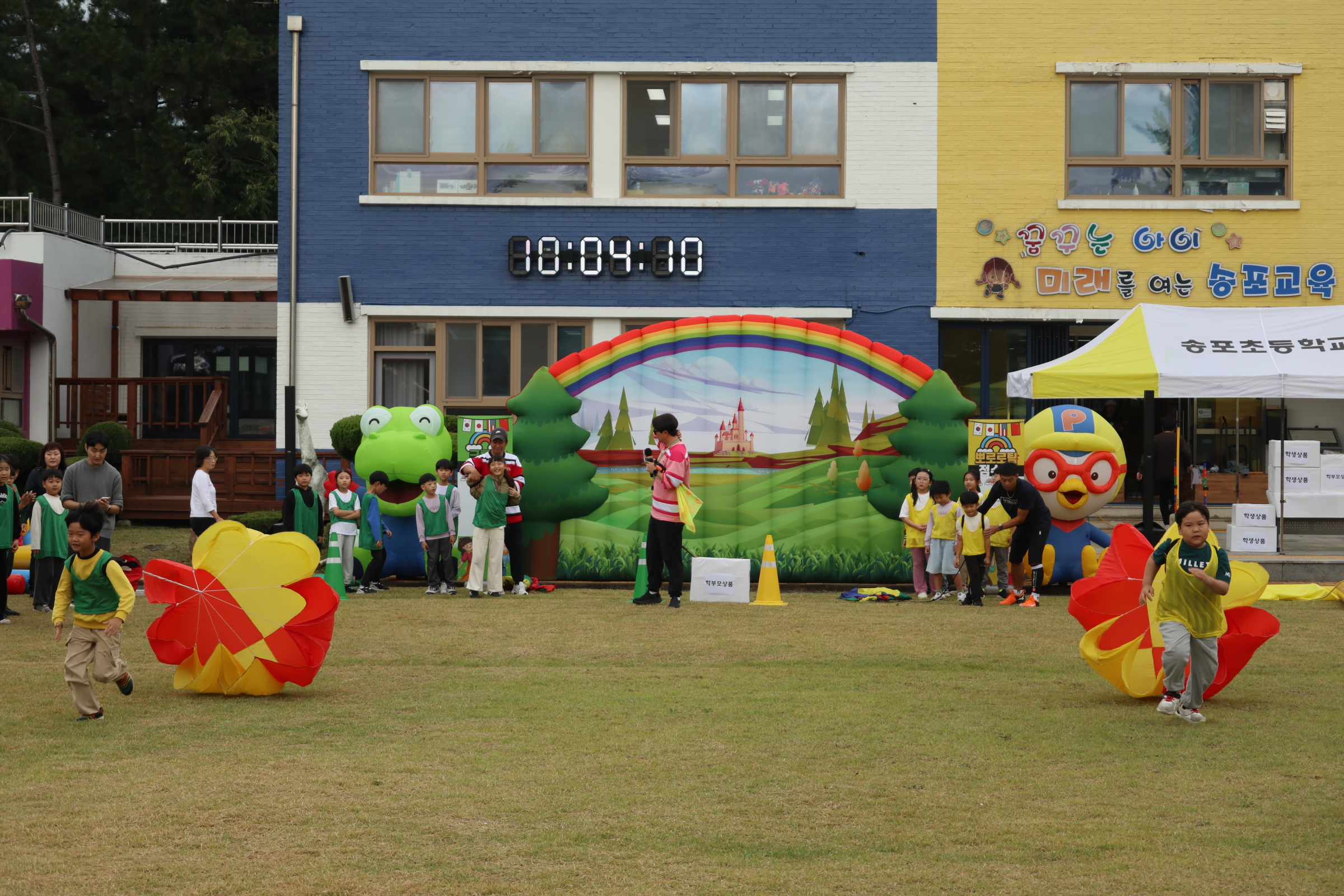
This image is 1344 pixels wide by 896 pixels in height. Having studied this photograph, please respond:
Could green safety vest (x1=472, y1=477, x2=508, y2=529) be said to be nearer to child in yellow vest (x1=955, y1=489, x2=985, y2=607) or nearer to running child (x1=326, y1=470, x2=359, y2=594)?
running child (x1=326, y1=470, x2=359, y2=594)

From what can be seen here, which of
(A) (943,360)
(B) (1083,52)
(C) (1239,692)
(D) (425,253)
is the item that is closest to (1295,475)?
(A) (943,360)

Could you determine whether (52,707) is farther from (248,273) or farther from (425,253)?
(248,273)

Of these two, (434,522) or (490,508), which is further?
(434,522)

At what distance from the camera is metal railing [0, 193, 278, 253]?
25.4 m

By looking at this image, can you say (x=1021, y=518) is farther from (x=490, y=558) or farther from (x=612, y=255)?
(x=612, y=255)

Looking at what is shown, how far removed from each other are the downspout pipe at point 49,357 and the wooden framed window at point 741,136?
34.8 feet

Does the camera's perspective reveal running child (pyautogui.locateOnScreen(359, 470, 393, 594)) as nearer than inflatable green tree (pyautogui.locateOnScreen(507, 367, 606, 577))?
Yes

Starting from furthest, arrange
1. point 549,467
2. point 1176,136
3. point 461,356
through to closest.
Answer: point 461,356 < point 1176,136 < point 549,467

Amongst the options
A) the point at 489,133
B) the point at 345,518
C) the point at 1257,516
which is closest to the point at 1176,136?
the point at 1257,516

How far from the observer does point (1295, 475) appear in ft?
62.7

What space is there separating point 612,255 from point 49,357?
1081 cm

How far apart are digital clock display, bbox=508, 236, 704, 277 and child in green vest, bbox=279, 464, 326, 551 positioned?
6.29m

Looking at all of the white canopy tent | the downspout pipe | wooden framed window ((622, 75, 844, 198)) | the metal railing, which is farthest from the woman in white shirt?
the metal railing

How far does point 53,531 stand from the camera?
13031 mm
